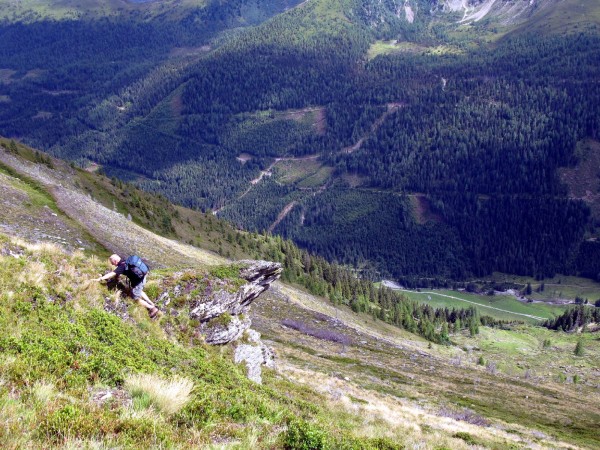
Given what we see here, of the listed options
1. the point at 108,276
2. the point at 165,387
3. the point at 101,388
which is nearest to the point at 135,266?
the point at 108,276

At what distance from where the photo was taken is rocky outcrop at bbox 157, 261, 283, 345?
25047 mm

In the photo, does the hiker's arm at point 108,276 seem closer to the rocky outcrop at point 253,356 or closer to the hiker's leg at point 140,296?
the hiker's leg at point 140,296

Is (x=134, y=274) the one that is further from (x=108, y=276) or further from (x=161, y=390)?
(x=161, y=390)

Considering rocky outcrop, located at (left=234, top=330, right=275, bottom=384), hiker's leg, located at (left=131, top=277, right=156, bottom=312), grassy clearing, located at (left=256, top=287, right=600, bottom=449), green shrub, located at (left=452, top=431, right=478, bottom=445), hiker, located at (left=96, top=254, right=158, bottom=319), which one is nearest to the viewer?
hiker, located at (left=96, top=254, right=158, bottom=319)

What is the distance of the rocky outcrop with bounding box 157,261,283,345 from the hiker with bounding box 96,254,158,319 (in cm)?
256

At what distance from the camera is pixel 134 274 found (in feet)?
67.2

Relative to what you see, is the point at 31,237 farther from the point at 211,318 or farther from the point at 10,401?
the point at 10,401

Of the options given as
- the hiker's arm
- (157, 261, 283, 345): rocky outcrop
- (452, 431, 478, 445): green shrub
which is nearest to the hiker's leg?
the hiker's arm

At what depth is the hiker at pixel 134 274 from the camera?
66.1 ft

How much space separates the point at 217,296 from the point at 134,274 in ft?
25.4

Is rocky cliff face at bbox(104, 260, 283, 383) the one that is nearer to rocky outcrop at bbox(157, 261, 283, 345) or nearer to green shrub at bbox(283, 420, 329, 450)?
rocky outcrop at bbox(157, 261, 283, 345)

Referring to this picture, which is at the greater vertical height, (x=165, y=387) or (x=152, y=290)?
(x=165, y=387)

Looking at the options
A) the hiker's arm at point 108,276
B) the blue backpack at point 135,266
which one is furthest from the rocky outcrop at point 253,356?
the hiker's arm at point 108,276

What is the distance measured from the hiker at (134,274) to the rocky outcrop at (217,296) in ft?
8.41
